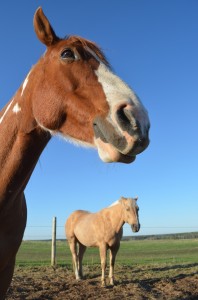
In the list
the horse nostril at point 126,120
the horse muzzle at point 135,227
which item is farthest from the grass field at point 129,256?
the horse nostril at point 126,120

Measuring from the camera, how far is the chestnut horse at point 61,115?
7.03ft

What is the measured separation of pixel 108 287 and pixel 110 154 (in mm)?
8725

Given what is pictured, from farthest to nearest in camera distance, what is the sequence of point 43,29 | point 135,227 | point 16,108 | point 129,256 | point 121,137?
1. point 129,256
2. point 135,227
3. point 16,108
4. point 43,29
5. point 121,137

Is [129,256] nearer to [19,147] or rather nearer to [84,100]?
[19,147]

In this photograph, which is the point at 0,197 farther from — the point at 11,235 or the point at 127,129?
the point at 127,129

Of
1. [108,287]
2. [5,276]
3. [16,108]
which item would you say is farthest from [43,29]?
[108,287]

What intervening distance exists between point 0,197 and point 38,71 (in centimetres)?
98

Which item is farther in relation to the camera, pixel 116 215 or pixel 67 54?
pixel 116 215

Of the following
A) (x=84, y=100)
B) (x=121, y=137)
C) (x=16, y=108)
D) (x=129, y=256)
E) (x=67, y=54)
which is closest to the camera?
(x=121, y=137)

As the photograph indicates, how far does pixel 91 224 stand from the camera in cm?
1274

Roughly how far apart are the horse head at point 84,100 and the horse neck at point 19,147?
101mm

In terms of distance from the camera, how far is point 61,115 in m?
2.49

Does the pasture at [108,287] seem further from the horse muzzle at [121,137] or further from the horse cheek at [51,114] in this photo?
the horse muzzle at [121,137]

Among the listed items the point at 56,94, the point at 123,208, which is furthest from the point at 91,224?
the point at 56,94
